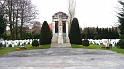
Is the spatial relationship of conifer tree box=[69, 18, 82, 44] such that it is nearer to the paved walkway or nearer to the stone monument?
the stone monument

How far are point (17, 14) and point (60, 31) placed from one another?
43.7 ft

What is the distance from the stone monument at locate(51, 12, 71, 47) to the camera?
39947 mm

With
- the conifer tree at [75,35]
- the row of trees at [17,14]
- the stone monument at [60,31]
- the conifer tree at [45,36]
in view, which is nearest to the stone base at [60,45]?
the stone monument at [60,31]

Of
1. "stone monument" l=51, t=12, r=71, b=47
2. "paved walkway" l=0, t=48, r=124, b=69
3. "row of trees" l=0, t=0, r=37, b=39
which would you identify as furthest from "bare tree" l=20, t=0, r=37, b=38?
"paved walkway" l=0, t=48, r=124, b=69

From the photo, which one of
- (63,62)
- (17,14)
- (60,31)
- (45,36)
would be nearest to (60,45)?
(60,31)

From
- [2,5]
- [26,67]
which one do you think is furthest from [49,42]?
[26,67]

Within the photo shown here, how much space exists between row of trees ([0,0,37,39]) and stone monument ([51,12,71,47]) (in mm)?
10737

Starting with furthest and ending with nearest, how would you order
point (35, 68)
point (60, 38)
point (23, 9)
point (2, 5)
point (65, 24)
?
point (23, 9) < point (2, 5) < point (65, 24) < point (60, 38) < point (35, 68)

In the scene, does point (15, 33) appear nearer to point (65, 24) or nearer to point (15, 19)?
point (15, 19)

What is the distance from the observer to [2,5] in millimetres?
48938

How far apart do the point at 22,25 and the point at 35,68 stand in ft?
128

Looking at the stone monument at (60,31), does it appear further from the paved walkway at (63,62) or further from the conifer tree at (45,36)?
the paved walkway at (63,62)

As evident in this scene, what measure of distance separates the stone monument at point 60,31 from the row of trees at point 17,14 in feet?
35.2

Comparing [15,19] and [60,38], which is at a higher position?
[15,19]
